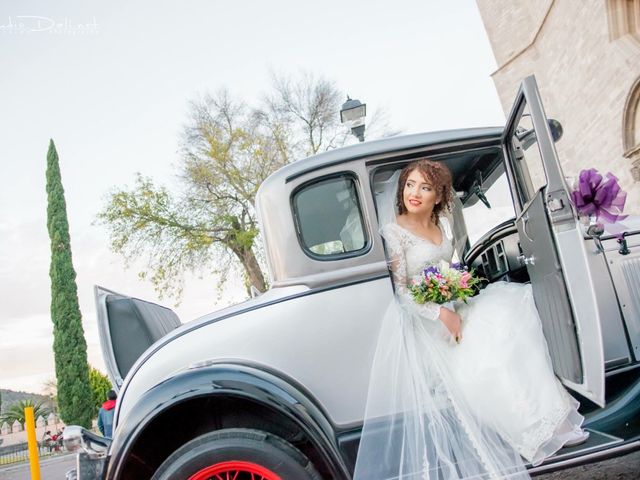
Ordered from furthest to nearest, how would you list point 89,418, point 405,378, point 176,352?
point 89,418 → point 176,352 → point 405,378

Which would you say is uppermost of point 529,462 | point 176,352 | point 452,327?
point 176,352

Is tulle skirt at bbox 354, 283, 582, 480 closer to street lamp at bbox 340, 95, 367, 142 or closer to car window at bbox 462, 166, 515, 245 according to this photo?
car window at bbox 462, 166, 515, 245

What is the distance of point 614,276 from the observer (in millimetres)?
2408

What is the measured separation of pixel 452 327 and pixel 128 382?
179cm

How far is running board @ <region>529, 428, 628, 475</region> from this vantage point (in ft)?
6.57

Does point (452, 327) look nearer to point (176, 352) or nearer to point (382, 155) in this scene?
point (382, 155)

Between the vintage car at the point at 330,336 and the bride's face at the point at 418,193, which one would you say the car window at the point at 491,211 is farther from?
the bride's face at the point at 418,193

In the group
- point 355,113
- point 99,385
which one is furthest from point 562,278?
point 99,385

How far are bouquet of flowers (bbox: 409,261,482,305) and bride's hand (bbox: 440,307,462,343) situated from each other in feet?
0.18

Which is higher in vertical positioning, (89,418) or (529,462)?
(529,462)

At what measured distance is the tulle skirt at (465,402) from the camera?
200 centimetres

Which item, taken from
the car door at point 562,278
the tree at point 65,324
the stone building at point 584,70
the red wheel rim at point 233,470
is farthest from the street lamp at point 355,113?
the tree at point 65,324

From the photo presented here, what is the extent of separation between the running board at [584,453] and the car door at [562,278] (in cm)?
30

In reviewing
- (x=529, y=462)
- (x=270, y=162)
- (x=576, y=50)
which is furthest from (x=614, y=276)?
(x=270, y=162)
